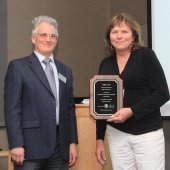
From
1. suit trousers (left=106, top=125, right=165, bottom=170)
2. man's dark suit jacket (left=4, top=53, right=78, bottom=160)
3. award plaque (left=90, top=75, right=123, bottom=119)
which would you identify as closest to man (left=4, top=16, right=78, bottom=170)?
man's dark suit jacket (left=4, top=53, right=78, bottom=160)

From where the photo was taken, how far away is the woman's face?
6.18 ft

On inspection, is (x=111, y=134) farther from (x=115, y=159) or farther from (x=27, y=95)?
(x=27, y=95)

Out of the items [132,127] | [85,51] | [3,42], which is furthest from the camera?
[85,51]

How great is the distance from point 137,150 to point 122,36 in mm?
617

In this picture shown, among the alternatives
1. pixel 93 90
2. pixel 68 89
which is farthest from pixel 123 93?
pixel 68 89

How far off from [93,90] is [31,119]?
0.38 meters

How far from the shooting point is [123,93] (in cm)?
190

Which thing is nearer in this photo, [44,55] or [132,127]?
[132,127]

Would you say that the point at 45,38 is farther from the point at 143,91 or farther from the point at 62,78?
the point at 143,91

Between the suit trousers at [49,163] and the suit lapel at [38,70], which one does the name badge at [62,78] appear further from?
the suit trousers at [49,163]

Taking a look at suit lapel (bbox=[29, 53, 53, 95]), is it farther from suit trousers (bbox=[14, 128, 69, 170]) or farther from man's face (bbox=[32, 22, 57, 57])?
suit trousers (bbox=[14, 128, 69, 170])

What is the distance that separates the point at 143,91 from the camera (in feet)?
6.10

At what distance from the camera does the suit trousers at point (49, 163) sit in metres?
1.88

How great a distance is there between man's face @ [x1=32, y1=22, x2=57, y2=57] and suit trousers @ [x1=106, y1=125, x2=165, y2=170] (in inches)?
23.0
